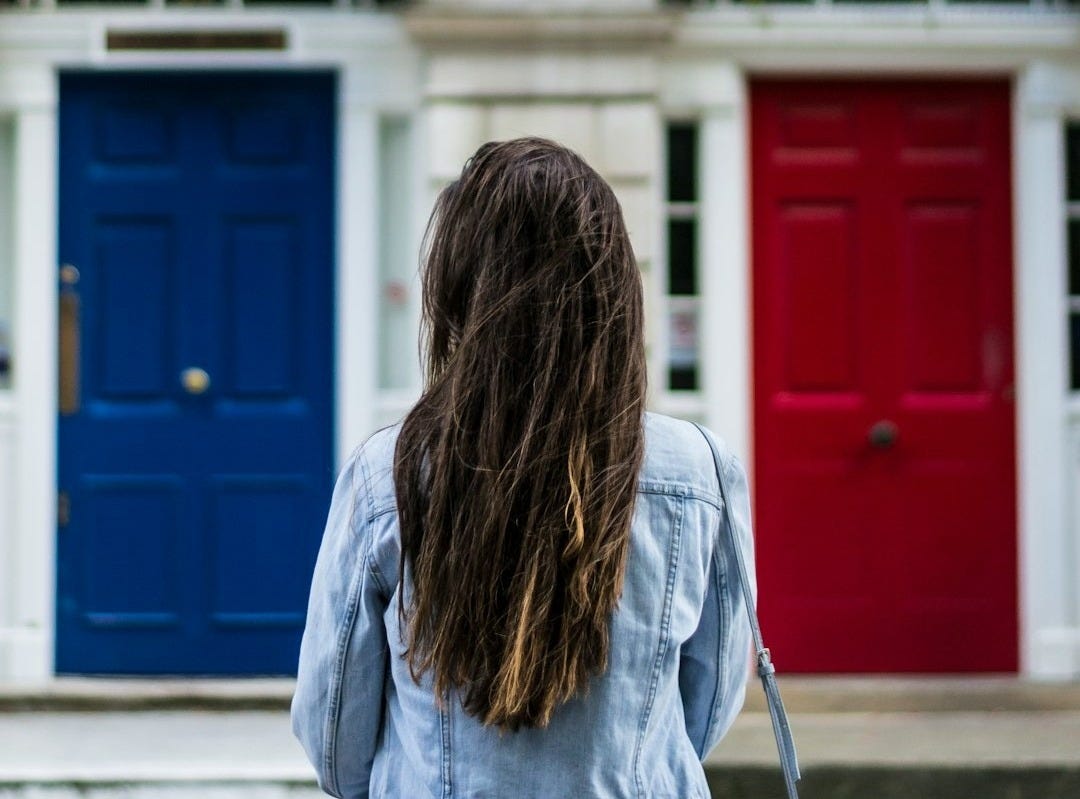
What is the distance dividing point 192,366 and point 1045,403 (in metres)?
3.43

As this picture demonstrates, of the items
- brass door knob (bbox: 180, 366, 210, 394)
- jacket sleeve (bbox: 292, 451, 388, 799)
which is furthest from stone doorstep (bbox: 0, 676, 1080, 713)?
jacket sleeve (bbox: 292, 451, 388, 799)

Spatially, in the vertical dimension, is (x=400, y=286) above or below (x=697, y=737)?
above

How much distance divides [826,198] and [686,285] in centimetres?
67

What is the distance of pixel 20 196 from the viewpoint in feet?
20.0

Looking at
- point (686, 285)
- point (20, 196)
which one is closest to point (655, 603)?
point (686, 285)

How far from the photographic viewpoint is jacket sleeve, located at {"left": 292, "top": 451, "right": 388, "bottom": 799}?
1.75m

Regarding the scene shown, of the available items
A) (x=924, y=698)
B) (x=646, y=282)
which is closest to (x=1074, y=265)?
(x=646, y=282)

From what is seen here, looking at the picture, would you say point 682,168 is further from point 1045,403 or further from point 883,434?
point 1045,403

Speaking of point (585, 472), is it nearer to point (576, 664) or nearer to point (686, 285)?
point (576, 664)

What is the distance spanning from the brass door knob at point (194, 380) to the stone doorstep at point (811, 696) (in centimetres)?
118

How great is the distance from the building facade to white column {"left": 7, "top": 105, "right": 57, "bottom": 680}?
1 cm

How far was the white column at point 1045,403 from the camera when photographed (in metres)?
5.96

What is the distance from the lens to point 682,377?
6.10 meters

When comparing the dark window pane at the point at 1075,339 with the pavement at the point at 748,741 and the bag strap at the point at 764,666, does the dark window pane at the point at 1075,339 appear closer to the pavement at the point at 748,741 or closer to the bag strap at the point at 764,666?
the pavement at the point at 748,741
